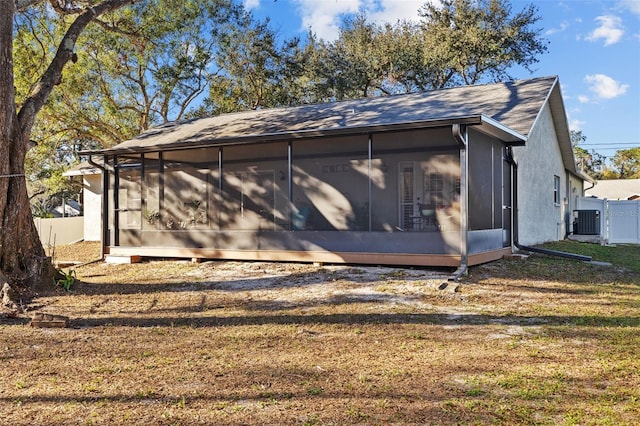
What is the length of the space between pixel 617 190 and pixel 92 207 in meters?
32.1

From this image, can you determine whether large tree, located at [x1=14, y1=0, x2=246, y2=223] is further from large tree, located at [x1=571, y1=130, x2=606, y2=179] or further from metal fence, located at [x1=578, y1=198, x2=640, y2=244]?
large tree, located at [x1=571, y1=130, x2=606, y2=179]


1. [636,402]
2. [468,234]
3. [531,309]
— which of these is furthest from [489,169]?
[636,402]

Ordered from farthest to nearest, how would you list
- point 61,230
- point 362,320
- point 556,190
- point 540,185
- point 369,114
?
point 61,230
point 556,190
point 540,185
point 369,114
point 362,320

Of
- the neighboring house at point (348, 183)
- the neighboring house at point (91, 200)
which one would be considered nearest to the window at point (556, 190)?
the neighboring house at point (348, 183)

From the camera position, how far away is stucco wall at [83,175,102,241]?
1700 cm

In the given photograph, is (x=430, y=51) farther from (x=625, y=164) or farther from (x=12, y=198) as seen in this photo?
(x=625, y=164)

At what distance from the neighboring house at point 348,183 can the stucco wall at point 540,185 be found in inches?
2.9

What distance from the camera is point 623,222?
1548 cm

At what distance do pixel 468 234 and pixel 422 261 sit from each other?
842 mm

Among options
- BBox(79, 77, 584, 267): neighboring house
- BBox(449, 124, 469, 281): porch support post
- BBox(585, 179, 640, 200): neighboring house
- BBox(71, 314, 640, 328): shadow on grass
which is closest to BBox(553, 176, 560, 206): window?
BBox(79, 77, 584, 267): neighboring house

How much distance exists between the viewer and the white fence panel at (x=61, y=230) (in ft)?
58.9

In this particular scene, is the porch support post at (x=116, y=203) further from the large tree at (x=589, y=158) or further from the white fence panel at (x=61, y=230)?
the large tree at (x=589, y=158)

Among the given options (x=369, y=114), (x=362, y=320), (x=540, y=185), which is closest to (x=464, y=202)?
(x=362, y=320)

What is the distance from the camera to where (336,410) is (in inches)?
121
